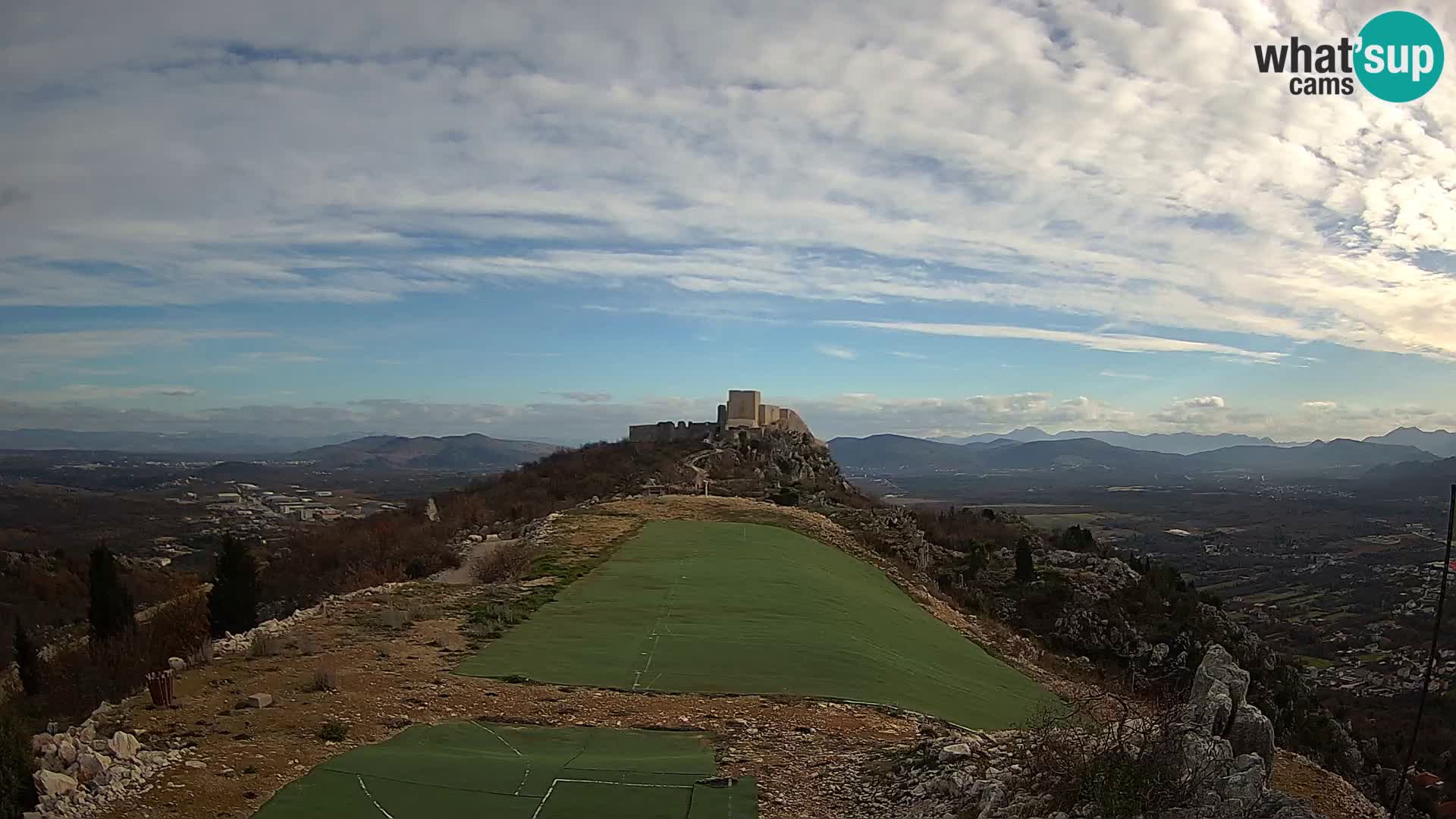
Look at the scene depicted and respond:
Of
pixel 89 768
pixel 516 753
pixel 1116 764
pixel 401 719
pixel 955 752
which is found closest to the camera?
pixel 1116 764

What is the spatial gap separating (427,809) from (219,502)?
318 ft

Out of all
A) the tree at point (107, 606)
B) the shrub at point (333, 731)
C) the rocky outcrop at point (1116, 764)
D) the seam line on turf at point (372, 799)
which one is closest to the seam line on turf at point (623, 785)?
the seam line on turf at point (372, 799)

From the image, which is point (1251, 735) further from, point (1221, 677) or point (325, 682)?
point (325, 682)

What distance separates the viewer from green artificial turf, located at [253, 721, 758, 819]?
24.8ft

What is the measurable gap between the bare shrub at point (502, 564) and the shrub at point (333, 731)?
10.5 m

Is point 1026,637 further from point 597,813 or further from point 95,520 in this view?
point 95,520

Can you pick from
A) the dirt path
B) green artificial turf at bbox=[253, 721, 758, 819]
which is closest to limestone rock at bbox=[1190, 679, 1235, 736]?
the dirt path

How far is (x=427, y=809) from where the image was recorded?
7500mm

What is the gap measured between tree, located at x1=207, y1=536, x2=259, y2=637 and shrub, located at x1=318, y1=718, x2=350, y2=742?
14.3m

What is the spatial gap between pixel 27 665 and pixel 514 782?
23.2 m

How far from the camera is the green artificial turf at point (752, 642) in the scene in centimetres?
1268

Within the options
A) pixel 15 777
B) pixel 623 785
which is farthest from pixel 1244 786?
pixel 15 777

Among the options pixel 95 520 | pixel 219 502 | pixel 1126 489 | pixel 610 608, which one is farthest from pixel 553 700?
pixel 1126 489

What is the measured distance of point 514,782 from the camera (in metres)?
8.25
